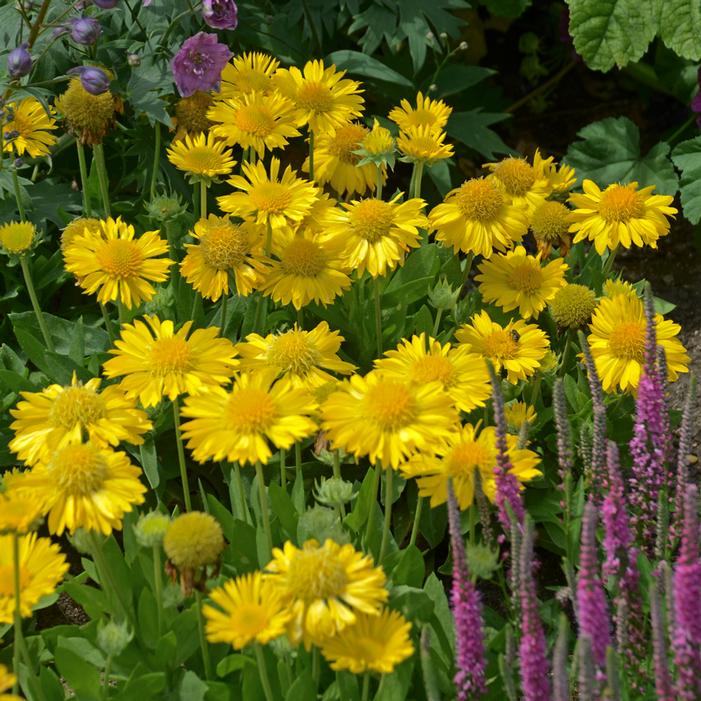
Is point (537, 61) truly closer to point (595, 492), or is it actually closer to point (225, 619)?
point (595, 492)

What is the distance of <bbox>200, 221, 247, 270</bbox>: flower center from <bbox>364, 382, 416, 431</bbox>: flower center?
55 centimetres

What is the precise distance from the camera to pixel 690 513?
4.54 feet

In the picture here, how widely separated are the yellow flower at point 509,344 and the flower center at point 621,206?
1.03ft

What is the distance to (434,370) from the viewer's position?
192 cm

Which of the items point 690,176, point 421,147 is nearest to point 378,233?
point 421,147

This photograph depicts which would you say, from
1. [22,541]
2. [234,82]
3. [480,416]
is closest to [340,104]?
[234,82]

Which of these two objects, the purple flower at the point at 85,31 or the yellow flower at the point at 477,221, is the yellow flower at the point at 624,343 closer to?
the yellow flower at the point at 477,221

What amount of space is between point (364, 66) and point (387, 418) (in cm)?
157

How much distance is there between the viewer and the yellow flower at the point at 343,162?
251 centimetres

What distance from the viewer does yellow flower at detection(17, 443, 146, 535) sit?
5.14 feet

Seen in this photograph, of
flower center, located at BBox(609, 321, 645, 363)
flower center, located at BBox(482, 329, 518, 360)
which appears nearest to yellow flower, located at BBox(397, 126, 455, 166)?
flower center, located at BBox(482, 329, 518, 360)

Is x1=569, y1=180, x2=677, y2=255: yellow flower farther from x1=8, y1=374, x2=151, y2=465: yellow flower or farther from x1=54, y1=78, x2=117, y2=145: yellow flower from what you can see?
x1=8, y1=374, x2=151, y2=465: yellow flower

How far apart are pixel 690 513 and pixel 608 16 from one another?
2163mm

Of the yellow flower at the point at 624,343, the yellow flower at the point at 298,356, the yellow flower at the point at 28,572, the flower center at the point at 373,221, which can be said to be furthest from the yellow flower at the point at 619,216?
the yellow flower at the point at 28,572
